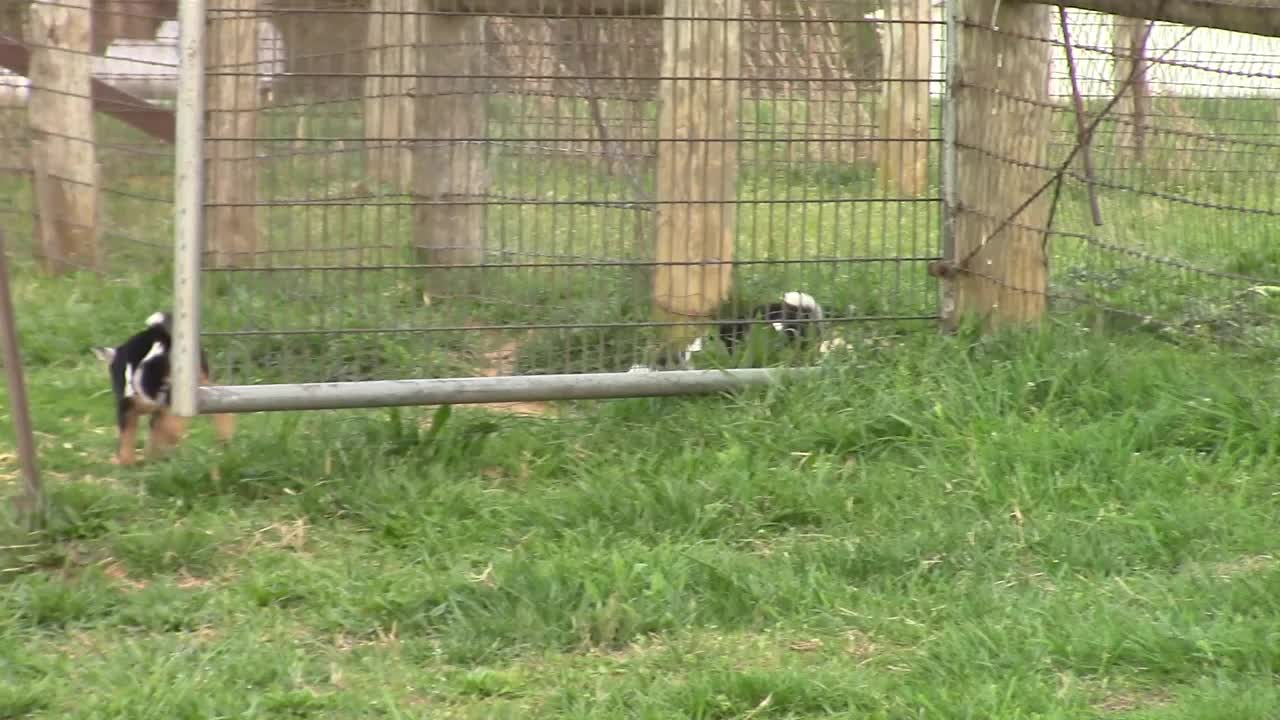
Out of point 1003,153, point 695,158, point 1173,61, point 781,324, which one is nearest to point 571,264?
point 695,158

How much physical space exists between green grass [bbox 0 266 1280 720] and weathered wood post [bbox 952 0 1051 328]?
0.27 meters

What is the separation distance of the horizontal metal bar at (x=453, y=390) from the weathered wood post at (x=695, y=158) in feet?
1.00

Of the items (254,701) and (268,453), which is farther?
(268,453)

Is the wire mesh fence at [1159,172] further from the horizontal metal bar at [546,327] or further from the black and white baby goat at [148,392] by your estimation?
the black and white baby goat at [148,392]

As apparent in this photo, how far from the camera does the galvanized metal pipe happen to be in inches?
207

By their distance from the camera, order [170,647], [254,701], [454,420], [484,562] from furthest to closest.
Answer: [454,420] < [484,562] < [170,647] < [254,701]

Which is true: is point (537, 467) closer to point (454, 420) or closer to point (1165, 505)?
point (454, 420)

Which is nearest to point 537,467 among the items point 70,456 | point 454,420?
point 454,420

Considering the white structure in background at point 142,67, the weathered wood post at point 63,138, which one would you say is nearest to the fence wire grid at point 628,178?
the white structure in background at point 142,67

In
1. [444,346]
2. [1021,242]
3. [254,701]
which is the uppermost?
[1021,242]

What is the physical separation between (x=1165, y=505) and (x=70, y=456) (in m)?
3.96

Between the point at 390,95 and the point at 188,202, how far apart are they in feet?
2.79

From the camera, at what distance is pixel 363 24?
18.7 feet

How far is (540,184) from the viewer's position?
235 inches
